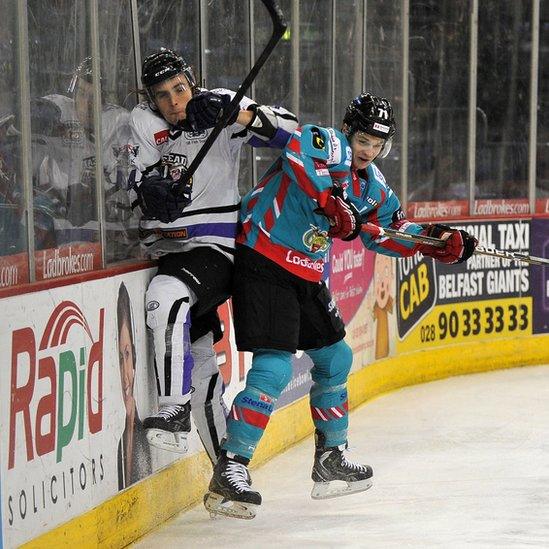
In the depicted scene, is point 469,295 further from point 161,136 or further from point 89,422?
point 89,422

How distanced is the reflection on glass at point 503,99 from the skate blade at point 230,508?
15.6ft

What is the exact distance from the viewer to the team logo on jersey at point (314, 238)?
14.7ft

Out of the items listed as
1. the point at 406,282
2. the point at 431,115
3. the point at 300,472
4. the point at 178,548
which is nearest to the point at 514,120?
the point at 431,115

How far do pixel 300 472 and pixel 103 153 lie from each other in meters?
1.69

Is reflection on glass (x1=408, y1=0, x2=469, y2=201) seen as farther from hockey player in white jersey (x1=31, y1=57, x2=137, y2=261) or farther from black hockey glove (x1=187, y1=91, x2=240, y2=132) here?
black hockey glove (x1=187, y1=91, x2=240, y2=132)

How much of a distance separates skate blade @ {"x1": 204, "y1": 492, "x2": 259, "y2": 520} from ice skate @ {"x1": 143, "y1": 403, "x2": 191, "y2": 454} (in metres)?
0.20

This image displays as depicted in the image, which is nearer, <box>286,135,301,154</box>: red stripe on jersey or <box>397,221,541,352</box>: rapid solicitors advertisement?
<box>286,135,301,154</box>: red stripe on jersey

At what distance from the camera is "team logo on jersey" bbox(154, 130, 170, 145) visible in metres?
4.32

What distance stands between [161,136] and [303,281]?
66cm

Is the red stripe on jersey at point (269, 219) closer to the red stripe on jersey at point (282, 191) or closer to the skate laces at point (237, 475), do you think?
the red stripe on jersey at point (282, 191)

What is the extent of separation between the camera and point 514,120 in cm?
894

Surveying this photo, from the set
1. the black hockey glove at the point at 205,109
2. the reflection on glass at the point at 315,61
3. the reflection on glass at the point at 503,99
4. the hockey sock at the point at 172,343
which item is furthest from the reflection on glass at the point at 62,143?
the reflection on glass at the point at 503,99

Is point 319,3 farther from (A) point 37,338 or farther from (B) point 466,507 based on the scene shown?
(A) point 37,338

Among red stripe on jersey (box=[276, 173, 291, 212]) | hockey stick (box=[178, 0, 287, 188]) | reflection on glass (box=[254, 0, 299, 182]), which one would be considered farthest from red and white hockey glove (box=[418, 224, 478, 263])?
reflection on glass (box=[254, 0, 299, 182])
